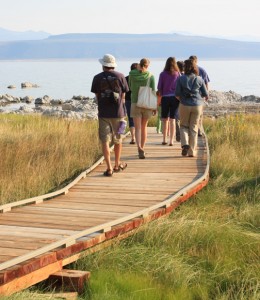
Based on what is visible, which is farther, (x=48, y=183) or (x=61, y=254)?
(x=48, y=183)

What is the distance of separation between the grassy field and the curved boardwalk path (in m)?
0.19

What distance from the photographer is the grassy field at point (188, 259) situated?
6383 millimetres

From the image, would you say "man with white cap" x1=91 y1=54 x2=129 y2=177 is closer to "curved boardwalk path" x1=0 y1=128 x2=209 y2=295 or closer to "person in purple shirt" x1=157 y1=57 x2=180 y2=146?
"curved boardwalk path" x1=0 y1=128 x2=209 y2=295

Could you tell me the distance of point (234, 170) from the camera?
38.7 ft

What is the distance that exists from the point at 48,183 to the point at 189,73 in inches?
122

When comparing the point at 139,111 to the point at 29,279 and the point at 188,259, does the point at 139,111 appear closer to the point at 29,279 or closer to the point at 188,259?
the point at 188,259

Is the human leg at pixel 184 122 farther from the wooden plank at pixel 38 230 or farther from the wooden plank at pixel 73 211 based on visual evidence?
the wooden plank at pixel 38 230

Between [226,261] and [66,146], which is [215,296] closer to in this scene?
[226,261]

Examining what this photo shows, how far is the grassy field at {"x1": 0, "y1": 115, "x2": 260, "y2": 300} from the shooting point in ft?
20.9

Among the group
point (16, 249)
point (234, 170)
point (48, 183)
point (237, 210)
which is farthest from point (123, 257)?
point (234, 170)

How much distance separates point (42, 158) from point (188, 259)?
486 cm

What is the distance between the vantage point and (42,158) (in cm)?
1154

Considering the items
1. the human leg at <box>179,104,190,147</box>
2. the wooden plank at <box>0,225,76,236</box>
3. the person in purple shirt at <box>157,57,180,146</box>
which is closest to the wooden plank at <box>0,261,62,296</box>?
the wooden plank at <box>0,225,76,236</box>

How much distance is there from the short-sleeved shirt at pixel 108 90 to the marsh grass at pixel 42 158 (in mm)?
1385
